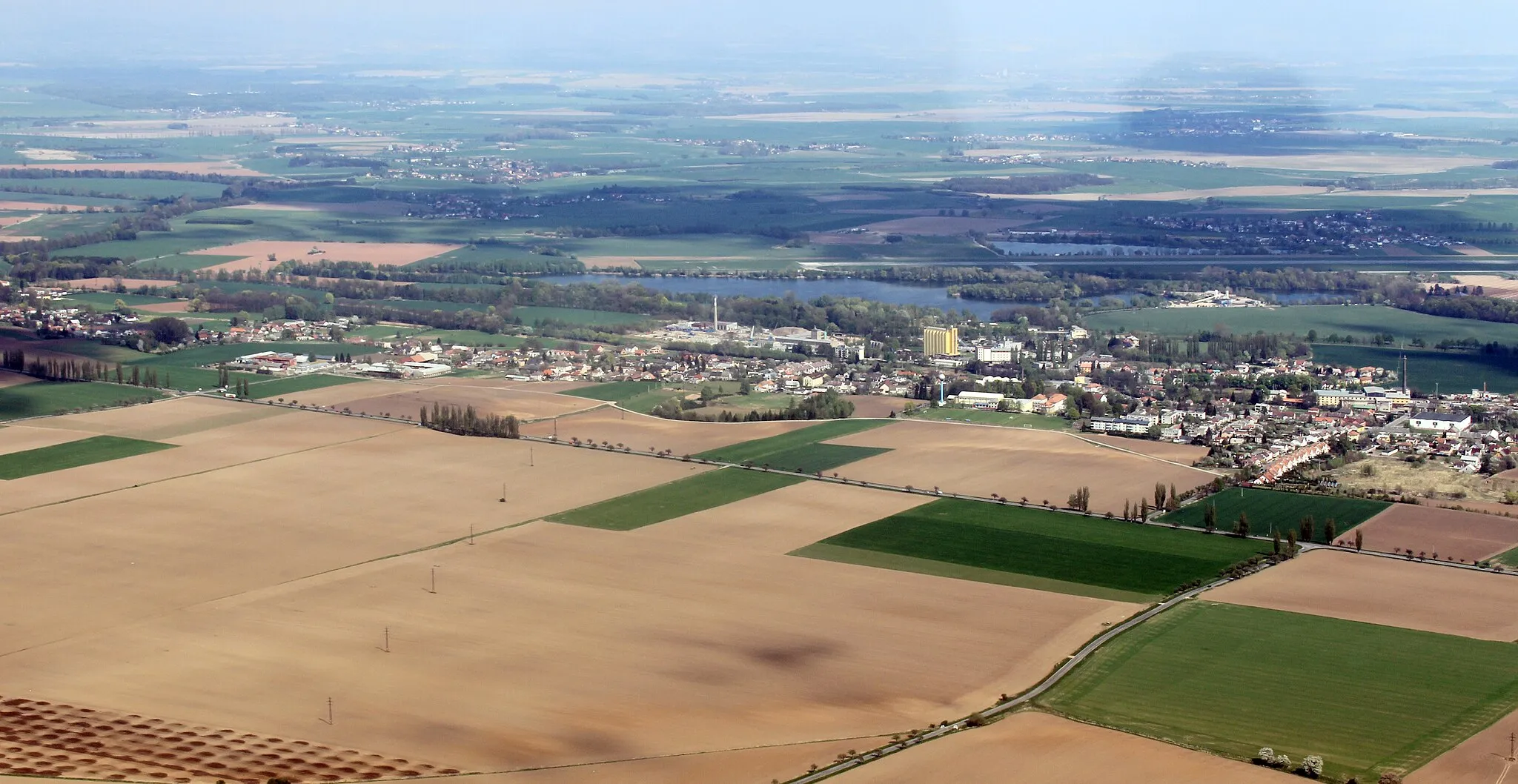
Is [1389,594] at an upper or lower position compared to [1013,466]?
lower

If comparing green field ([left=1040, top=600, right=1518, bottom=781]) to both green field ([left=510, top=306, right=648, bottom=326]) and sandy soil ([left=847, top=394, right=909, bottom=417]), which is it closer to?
sandy soil ([left=847, top=394, right=909, bottom=417])

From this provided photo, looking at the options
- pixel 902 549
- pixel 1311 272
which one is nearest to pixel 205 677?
pixel 902 549

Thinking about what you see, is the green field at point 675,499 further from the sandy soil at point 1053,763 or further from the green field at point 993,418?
the sandy soil at point 1053,763

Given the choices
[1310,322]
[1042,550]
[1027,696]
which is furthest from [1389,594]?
[1310,322]

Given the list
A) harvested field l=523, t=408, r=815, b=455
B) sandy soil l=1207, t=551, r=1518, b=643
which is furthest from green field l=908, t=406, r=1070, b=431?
sandy soil l=1207, t=551, r=1518, b=643

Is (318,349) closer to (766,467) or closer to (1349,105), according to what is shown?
(766,467)

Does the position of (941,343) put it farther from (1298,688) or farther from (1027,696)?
(1027,696)
